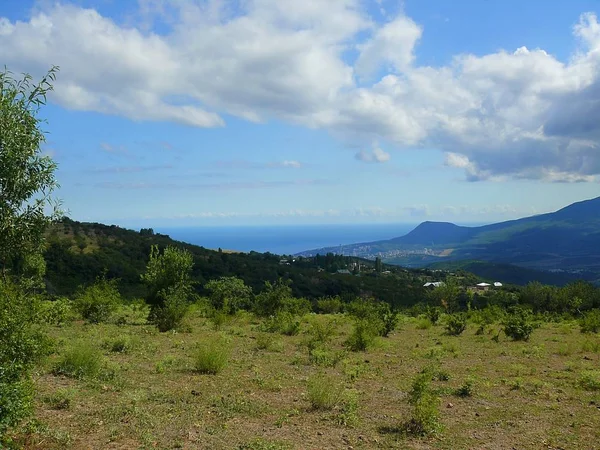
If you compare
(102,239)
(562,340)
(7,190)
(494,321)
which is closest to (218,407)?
(7,190)

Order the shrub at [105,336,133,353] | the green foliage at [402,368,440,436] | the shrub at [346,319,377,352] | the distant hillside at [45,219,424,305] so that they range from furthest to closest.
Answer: the distant hillside at [45,219,424,305], the shrub at [346,319,377,352], the shrub at [105,336,133,353], the green foliage at [402,368,440,436]

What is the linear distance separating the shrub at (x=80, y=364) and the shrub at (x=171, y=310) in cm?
920

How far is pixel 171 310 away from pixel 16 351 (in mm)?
13957

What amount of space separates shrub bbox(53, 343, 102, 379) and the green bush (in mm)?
2954

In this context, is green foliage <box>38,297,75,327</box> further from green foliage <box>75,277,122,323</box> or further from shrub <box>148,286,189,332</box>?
shrub <box>148,286,189,332</box>

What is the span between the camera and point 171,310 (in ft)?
69.1

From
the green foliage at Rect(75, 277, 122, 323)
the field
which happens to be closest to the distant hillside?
the green foliage at Rect(75, 277, 122, 323)

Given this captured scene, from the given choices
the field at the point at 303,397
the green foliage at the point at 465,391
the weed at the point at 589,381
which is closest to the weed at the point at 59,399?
the field at the point at 303,397

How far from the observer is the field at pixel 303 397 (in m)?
7.85

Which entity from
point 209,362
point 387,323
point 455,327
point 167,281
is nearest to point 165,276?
point 167,281

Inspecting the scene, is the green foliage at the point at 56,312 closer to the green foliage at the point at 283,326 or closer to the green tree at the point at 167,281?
the green tree at the point at 167,281

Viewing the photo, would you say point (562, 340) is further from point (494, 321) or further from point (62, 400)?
point (62, 400)

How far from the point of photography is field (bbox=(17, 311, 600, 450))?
7.85 m

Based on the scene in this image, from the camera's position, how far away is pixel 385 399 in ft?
35.1
